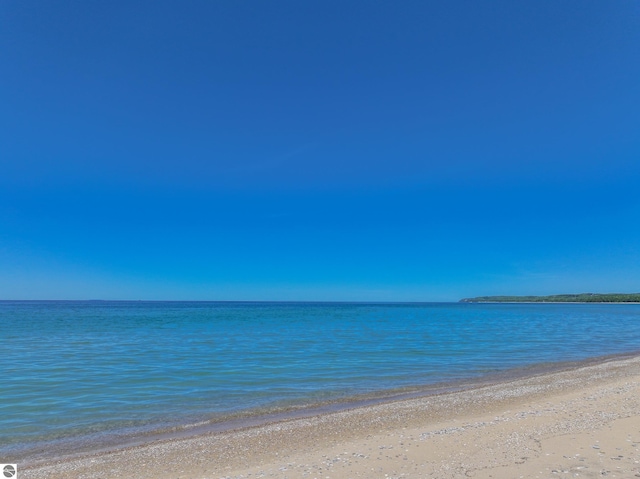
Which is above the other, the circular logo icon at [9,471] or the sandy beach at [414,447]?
the sandy beach at [414,447]

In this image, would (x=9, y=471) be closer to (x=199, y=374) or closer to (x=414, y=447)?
(x=414, y=447)

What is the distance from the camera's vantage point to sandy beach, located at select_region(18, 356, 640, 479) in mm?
6055

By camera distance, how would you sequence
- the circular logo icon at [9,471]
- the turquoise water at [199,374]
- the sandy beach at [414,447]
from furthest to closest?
1. the turquoise water at [199,374]
2. the circular logo icon at [9,471]
3. the sandy beach at [414,447]

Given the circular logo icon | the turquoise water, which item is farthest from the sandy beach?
the turquoise water

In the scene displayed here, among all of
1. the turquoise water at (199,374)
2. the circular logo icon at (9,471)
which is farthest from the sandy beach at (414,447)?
the turquoise water at (199,374)

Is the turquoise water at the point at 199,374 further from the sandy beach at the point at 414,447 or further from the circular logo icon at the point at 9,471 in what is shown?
the sandy beach at the point at 414,447

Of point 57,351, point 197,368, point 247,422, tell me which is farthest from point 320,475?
point 57,351

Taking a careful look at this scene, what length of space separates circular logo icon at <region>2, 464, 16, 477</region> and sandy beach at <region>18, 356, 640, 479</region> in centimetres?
12

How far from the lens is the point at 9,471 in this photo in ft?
22.5

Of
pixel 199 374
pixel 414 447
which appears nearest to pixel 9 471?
pixel 414 447

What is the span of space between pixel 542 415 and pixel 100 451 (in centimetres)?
919

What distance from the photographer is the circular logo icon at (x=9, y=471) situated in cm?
672

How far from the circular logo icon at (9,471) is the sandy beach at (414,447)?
123mm

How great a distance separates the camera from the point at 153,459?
704cm
